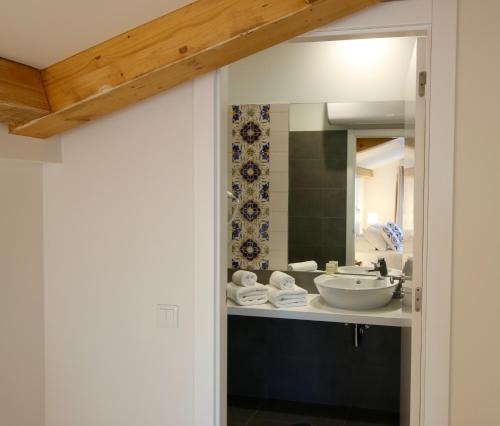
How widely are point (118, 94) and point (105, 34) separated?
21 centimetres

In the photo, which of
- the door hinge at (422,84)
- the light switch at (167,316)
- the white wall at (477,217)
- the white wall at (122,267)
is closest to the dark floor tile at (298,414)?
the white wall at (122,267)

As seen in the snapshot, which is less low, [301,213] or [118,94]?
[118,94]

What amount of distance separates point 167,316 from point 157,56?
0.97 m

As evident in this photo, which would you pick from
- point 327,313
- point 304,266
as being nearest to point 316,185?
point 304,266

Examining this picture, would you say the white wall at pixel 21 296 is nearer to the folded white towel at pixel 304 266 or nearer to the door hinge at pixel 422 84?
the door hinge at pixel 422 84

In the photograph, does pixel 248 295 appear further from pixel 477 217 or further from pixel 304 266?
pixel 477 217

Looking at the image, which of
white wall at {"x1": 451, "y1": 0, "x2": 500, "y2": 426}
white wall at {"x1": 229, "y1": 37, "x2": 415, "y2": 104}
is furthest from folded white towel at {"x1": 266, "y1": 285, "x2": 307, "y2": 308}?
white wall at {"x1": 451, "y1": 0, "x2": 500, "y2": 426}

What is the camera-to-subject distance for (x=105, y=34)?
172 centimetres

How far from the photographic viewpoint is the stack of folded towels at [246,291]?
123 inches

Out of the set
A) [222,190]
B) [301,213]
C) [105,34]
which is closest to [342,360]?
[301,213]

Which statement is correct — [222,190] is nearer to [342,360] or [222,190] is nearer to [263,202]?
[263,202]

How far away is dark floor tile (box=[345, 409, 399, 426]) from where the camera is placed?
129 inches

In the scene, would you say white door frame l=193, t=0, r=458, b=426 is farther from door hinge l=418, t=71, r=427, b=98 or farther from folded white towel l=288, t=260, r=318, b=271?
folded white towel l=288, t=260, r=318, b=271

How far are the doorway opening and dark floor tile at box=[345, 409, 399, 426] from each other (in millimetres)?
11
